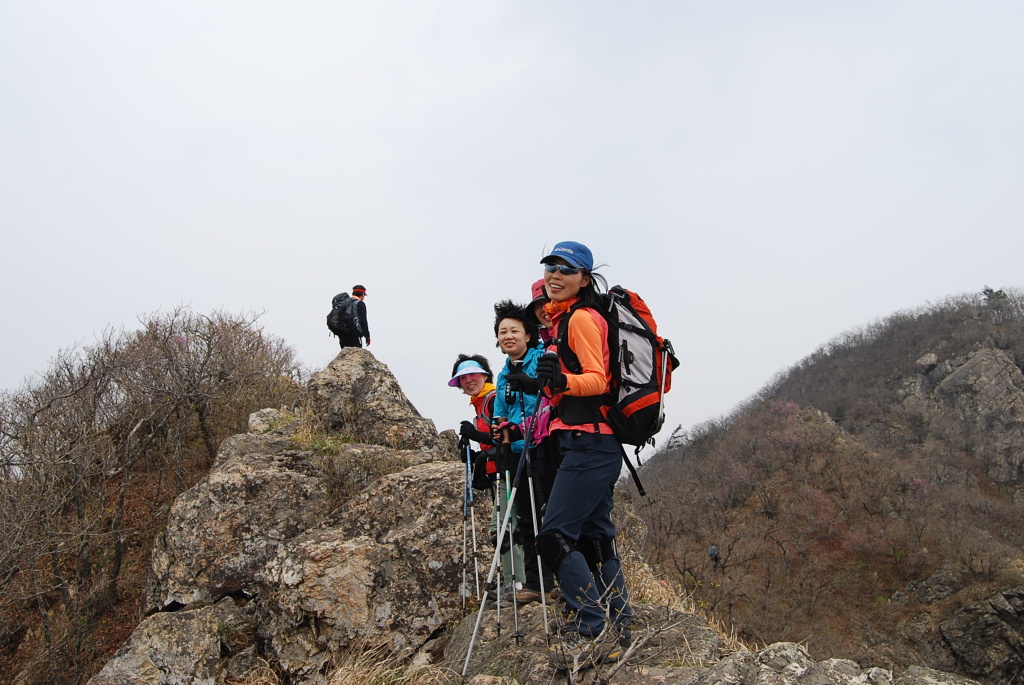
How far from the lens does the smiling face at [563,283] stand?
335cm

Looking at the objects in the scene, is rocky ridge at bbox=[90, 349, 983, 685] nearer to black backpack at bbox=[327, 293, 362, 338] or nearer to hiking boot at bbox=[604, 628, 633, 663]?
hiking boot at bbox=[604, 628, 633, 663]

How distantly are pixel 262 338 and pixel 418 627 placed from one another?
11.0 meters

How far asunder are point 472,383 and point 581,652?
2.44m

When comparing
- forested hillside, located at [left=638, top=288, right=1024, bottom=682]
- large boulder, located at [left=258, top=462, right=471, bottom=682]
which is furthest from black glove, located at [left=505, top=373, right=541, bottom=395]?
forested hillside, located at [left=638, top=288, right=1024, bottom=682]

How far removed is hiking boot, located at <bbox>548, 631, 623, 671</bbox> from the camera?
2.65 metres

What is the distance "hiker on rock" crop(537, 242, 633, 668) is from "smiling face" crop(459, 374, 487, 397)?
5.30 ft

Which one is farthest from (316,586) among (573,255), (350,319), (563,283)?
(350,319)

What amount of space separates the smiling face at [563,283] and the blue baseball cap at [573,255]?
0.08ft

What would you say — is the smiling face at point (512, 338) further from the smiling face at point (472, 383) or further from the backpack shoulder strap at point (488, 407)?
the smiling face at point (472, 383)

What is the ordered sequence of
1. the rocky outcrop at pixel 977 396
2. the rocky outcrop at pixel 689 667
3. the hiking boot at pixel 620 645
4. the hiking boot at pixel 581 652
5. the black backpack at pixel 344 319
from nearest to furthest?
the rocky outcrop at pixel 689 667, the hiking boot at pixel 581 652, the hiking boot at pixel 620 645, the black backpack at pixel 344 319, the rocky outcrop at pixel 977 396

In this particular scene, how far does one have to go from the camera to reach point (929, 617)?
24812 millimetres

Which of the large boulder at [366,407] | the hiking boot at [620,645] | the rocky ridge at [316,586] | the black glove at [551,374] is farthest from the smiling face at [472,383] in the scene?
the large boulder at [366,407]

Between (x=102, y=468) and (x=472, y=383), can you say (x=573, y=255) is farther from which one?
(x=102, y=468)

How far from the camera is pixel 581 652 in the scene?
2709mm
